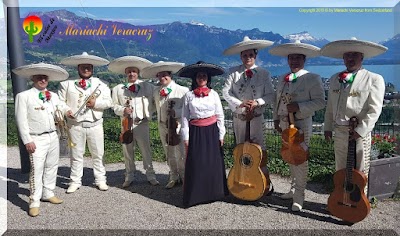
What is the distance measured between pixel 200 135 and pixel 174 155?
107cm

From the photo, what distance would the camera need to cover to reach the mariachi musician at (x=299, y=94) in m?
4.34

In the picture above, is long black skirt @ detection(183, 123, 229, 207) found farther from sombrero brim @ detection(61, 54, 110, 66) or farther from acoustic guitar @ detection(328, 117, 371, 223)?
sombrero brim @ detection(61, 54, 110, 66)

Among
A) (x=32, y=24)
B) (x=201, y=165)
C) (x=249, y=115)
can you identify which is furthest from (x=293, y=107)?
(x=32, y=24)

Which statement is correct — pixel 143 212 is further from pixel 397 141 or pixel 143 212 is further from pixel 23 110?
pixel 397 141

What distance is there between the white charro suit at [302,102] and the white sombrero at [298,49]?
0.24 m

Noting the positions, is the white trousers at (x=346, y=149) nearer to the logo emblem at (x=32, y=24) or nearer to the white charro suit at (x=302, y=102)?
the white charro suit at (x=302, y=102)

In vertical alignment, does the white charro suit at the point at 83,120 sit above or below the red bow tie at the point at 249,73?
below

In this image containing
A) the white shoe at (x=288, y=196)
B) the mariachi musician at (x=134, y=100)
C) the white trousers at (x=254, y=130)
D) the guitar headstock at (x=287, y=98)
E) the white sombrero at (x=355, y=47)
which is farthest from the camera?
the mariachi musician at (x=134, y=100)

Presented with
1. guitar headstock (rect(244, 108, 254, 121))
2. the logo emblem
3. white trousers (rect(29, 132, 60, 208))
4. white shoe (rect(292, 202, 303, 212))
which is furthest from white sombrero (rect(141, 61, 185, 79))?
the logo emblem

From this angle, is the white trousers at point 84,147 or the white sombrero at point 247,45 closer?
the white sombrero at point 247,45

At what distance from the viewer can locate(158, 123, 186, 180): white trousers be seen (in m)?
5.41

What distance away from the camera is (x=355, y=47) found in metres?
3.88

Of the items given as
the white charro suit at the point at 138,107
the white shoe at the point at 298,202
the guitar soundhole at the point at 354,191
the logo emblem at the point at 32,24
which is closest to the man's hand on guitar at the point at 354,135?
the guitar soundhole at the point at 354,191

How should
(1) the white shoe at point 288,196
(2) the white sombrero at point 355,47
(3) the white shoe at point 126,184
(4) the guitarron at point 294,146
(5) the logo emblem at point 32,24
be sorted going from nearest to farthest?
(2) the white sombrero at point 355,47 < (4) the guitarron at point 294,146 < (1) the white shoe at point 288,196 < (3) the white shoe at point 126,184 < (5) the logo emblem at point 32,24
